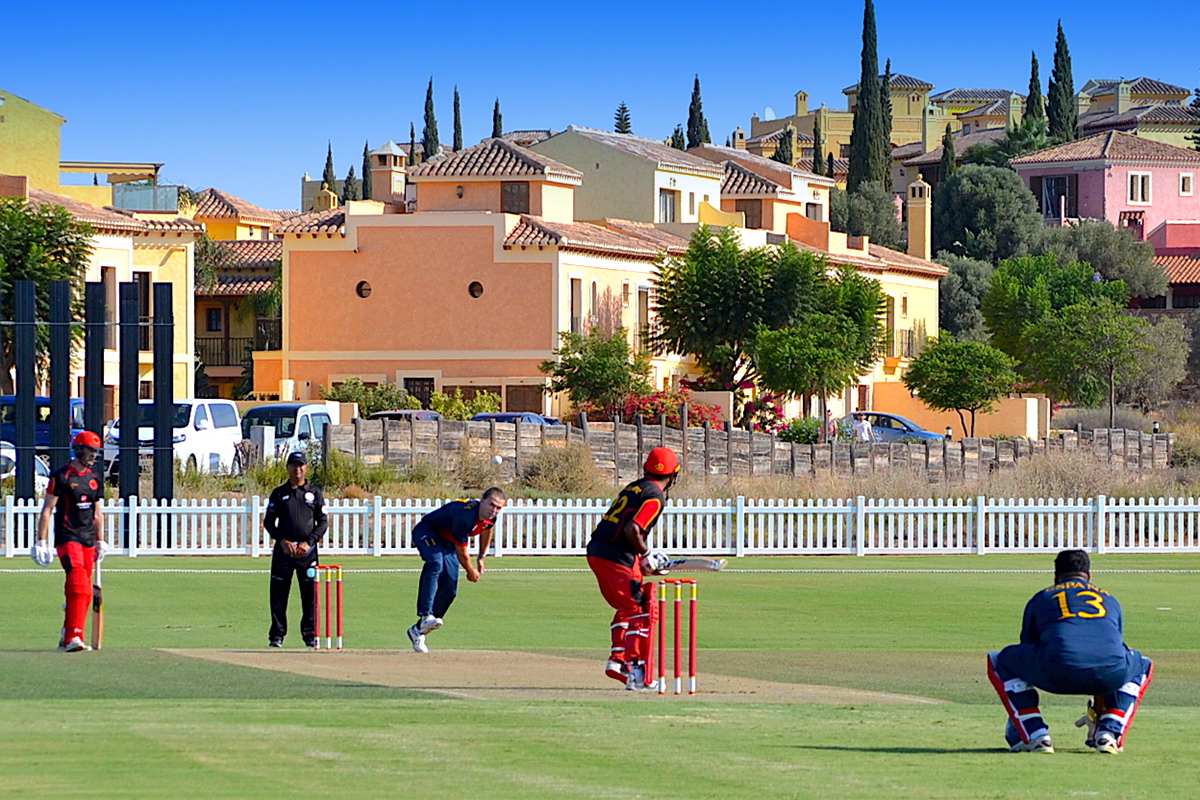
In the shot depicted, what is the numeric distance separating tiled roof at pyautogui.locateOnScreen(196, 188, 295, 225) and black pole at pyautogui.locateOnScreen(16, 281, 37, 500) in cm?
5788

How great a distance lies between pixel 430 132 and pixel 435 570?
102 metres

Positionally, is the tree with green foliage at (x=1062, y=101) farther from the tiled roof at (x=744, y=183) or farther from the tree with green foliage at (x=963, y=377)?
the tree with green foliage at (x=963, y=377)

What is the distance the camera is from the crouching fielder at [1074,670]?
32.2 feet

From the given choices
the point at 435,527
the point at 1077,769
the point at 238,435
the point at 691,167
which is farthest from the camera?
the point at 691,167

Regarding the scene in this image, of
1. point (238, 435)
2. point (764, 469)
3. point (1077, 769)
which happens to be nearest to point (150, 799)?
point (1077, 769)

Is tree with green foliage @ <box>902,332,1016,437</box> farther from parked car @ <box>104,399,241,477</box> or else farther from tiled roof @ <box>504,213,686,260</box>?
parked car @ <box>104,399,241,477</box>

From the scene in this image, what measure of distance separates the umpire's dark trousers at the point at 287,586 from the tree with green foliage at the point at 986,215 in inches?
3257

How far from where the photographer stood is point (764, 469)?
40.3m

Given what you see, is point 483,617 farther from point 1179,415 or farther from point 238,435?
point 1179,415

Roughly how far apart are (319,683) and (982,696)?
457cm

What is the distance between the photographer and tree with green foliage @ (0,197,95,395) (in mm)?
42500

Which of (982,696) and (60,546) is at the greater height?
(60,546)

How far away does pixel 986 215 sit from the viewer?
9912cm

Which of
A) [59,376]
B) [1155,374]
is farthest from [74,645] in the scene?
[1155,374]
